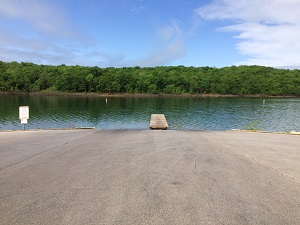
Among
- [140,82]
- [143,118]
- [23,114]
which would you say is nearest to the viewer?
[23,114]

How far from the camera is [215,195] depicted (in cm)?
496

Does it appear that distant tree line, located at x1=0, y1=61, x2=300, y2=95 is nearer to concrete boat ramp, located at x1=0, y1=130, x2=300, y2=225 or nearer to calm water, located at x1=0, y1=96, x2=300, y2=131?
calm water, located at x1=0, y1=96, x2=300, y2=131

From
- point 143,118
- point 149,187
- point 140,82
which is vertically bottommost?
point 143,118

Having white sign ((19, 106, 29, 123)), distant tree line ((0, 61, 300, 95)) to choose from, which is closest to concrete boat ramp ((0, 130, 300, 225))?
white sign ((19, 106, 29, 123))

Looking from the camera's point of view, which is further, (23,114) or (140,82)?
(140,82)

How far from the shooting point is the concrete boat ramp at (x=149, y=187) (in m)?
4.11

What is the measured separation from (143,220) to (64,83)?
4438 inches

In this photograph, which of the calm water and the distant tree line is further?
the distant tree line

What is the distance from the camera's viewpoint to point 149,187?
17.5 ft

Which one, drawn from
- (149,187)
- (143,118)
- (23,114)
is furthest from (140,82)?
(149,187)

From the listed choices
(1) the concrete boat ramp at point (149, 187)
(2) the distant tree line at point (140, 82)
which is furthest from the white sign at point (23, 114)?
(2) the distant tree line at point (140, 82)

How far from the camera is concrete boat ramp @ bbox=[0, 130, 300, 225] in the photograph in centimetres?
411

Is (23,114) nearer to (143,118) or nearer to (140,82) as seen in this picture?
(143,118)

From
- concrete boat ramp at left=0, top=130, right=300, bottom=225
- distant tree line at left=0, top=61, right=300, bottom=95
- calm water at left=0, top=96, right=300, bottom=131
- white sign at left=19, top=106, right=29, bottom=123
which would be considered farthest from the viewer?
distant tree line at left=0, top=61, right=300, bottom=95
